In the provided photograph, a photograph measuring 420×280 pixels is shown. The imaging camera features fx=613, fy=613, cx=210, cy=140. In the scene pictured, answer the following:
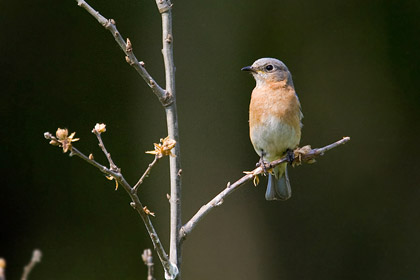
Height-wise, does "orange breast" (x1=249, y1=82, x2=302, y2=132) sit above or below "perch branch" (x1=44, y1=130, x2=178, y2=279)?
above

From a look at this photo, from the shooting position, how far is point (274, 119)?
349cm

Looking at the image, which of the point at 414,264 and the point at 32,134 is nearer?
the point at 32,134

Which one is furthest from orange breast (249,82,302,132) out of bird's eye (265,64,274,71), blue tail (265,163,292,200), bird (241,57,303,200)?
blue tail (265,163,292,200)

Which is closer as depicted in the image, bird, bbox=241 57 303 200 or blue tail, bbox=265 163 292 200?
bird, bbox=241 57 303 200

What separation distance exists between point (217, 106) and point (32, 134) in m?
1.57

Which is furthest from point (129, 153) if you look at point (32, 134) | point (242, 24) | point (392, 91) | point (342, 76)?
point (392, 91)

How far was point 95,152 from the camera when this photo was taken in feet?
16.7

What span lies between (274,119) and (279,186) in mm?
448

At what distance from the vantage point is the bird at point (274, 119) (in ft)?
11.4

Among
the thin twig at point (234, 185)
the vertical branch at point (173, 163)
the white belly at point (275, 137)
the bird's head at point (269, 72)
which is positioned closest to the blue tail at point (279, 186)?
the white belly at point (275, 137)

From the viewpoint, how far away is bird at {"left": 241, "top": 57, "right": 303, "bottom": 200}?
3.47 m

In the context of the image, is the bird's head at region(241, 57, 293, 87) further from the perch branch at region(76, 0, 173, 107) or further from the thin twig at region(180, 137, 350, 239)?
the perch branch at region(76, 0, 173, 107)

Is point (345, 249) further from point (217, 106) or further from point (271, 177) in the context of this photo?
point (271, 177)

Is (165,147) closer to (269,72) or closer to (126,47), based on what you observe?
(126,47)
